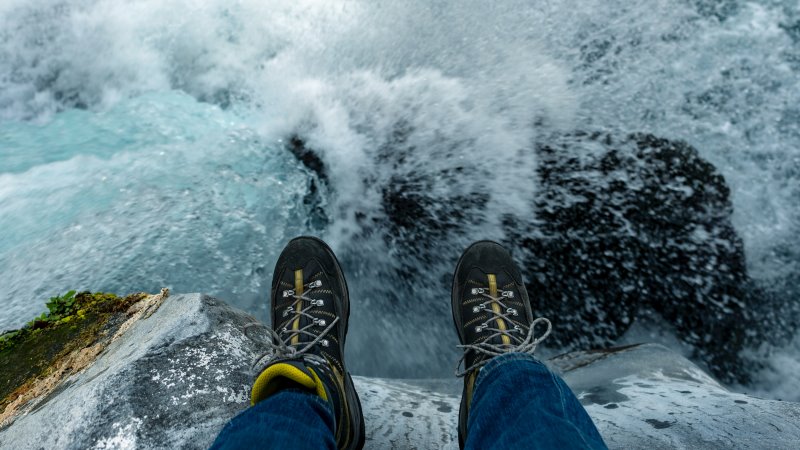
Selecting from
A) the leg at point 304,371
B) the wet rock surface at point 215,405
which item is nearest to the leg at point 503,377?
the wet rock surface at point 215,405

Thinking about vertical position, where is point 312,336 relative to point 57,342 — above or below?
above

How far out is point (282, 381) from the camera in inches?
55.9

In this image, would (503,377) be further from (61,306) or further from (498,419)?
(61,306)

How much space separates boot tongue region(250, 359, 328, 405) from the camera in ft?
4.43

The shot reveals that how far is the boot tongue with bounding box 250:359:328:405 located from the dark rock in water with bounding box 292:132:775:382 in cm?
149

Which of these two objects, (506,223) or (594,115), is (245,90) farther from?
(594,115)

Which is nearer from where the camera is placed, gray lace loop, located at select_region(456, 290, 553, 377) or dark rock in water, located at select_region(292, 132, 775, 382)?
gray lace loop, located at select_region(456, 290, 553, 377)

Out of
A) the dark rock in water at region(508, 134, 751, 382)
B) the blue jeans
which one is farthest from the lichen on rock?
the dark rock in water at region(508, 134, 751, 382)

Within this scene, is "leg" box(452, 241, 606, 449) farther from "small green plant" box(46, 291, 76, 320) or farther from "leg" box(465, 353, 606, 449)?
"small green plant" box(46, 291, 76, 320)

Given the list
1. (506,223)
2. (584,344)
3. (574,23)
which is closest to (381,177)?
(506,223)

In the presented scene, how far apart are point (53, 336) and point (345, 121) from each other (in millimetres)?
2189

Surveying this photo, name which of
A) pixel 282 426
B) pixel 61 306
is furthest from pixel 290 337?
pixel 61 306

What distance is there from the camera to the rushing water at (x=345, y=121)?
2.73 metres

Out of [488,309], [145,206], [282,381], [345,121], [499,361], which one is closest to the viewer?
[282,381]
